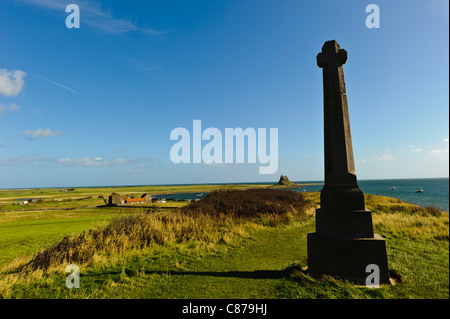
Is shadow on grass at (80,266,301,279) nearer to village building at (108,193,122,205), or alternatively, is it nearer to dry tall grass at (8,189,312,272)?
dry tall grass at (8,189,312,272)

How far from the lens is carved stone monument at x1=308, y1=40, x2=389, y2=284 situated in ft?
14.6

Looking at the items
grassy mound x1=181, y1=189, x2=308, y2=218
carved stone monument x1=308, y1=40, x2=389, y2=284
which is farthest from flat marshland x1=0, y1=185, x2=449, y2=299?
grassy mound x1=181, y1=189, x2=308, y2=218

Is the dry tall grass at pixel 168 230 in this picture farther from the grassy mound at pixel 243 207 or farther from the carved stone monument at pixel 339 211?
the carved stone monument at pixel 339 211

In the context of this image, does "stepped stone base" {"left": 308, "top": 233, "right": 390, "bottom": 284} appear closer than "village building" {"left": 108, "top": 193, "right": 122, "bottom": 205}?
Yes

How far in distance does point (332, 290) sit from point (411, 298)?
4.15 ft

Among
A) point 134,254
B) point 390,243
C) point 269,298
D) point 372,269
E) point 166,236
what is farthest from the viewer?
point 166,236

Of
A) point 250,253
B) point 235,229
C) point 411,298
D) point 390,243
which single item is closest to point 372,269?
point 411,298

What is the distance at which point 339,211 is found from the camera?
4809 mm

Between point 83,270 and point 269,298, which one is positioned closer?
point 269,298

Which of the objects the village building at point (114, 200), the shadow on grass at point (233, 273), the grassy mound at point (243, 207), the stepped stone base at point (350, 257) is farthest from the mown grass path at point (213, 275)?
the village building at point (114, 200)

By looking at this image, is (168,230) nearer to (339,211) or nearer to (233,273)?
(233,273)

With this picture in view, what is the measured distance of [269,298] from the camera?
13.2ft
